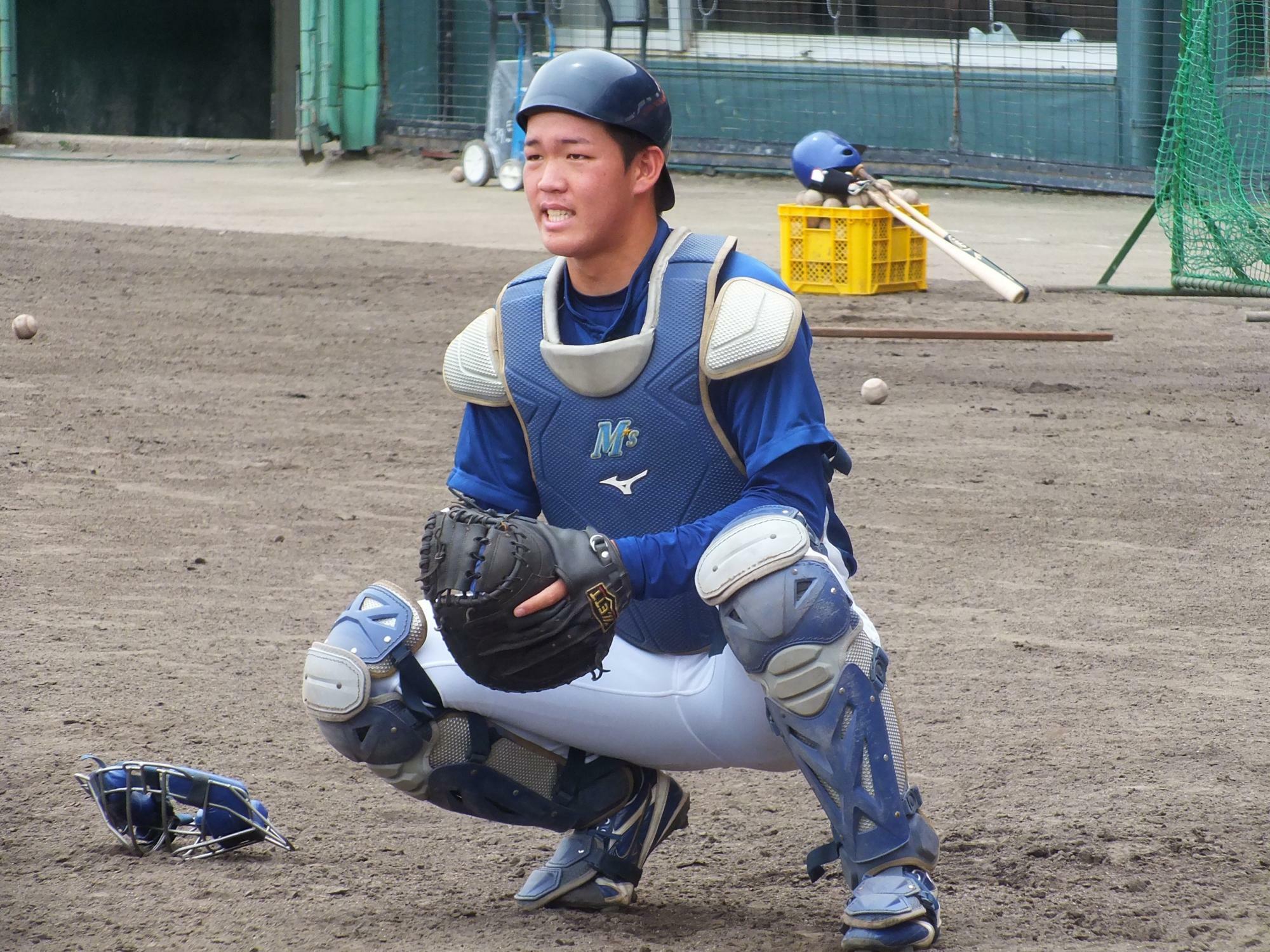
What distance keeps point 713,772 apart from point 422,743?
103 centimetres

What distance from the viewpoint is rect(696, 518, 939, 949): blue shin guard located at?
239 cm

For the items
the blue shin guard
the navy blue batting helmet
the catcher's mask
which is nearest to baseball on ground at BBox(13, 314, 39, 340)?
the catcher's mask

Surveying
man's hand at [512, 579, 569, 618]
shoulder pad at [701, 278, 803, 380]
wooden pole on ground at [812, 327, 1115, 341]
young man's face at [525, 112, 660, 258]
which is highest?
young man's face at [525, 112, 660, 258]

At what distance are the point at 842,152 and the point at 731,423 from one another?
22.0 feet

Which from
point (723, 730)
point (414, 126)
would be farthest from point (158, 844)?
point (414, 126)

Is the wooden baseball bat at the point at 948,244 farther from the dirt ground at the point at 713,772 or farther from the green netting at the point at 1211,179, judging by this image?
the green netting at the point at 1211,179

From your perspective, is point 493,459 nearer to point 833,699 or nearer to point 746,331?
point 746,331

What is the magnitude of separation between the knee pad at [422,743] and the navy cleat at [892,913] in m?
0.49

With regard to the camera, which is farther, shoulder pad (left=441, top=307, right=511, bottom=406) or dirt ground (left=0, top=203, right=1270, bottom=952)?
dirt ground (left=0, top=203, right=1270, bottom=952)

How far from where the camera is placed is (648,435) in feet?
8.61

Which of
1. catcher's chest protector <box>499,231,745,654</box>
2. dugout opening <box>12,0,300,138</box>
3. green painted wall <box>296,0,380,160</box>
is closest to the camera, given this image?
catcher's chest protector <box>499,231,745,654</box>

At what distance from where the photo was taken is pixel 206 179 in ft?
47.6

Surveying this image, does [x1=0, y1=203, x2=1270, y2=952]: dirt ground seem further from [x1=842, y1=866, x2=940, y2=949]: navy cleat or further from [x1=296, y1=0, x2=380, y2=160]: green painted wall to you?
[x1=296, y1=0, x2=380, y2=160]: green painted wall

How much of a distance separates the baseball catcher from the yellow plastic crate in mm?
6404
